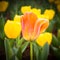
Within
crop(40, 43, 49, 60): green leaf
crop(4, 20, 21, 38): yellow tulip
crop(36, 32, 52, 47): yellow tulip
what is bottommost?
crop(40, 43, 49, 60): green leaf

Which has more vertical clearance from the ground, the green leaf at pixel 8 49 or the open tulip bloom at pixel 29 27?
the open tulip bloom at pixel 29 27

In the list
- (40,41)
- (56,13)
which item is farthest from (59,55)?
(56,13)

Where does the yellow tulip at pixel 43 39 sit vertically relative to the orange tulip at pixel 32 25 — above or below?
below

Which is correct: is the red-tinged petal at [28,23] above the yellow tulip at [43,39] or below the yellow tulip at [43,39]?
above

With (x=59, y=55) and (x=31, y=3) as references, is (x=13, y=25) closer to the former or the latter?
(x=59, y=55)

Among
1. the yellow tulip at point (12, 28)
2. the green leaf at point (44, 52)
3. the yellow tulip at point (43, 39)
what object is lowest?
the green leaf at point (44, 52)

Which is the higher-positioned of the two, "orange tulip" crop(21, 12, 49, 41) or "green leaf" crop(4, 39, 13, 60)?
"orange tulip" crop(21, 12, 49, 41)
